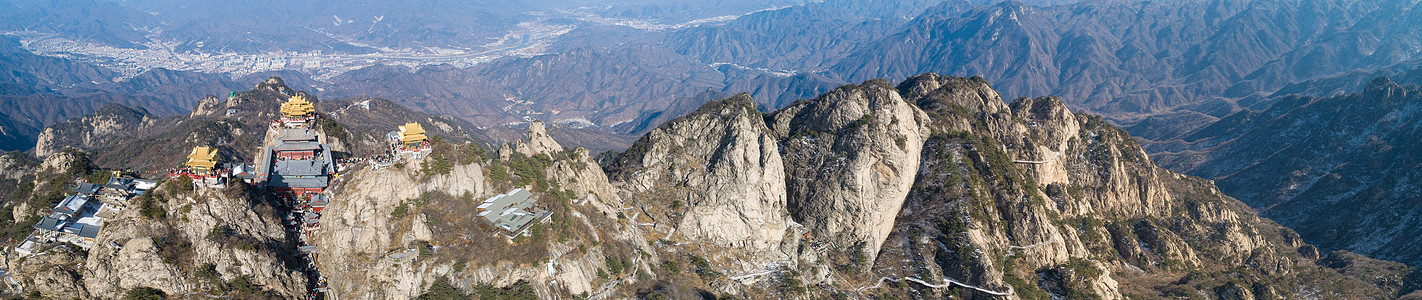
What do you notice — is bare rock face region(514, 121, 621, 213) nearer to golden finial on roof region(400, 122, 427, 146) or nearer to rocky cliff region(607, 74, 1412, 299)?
rocky cliff region(607, 74, 1412, 299)

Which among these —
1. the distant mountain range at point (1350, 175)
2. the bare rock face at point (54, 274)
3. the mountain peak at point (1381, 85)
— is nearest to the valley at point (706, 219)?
the bare rock face at point (54, 274)

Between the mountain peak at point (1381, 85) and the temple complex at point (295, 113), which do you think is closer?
the temple complex at point (295, 113)

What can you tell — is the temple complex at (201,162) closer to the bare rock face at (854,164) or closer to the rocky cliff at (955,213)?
the rocky cliff at (955,213)

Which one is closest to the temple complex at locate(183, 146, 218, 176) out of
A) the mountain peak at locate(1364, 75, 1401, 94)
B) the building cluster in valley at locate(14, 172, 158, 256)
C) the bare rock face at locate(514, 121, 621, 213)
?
the building cluster in valley at locate(14, 172, 158, 256)

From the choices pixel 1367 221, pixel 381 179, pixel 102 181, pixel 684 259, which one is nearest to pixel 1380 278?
pixel 1367 221

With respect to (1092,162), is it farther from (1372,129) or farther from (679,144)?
(1372,129)

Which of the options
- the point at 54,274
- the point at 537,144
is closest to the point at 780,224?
the point at 537,144
